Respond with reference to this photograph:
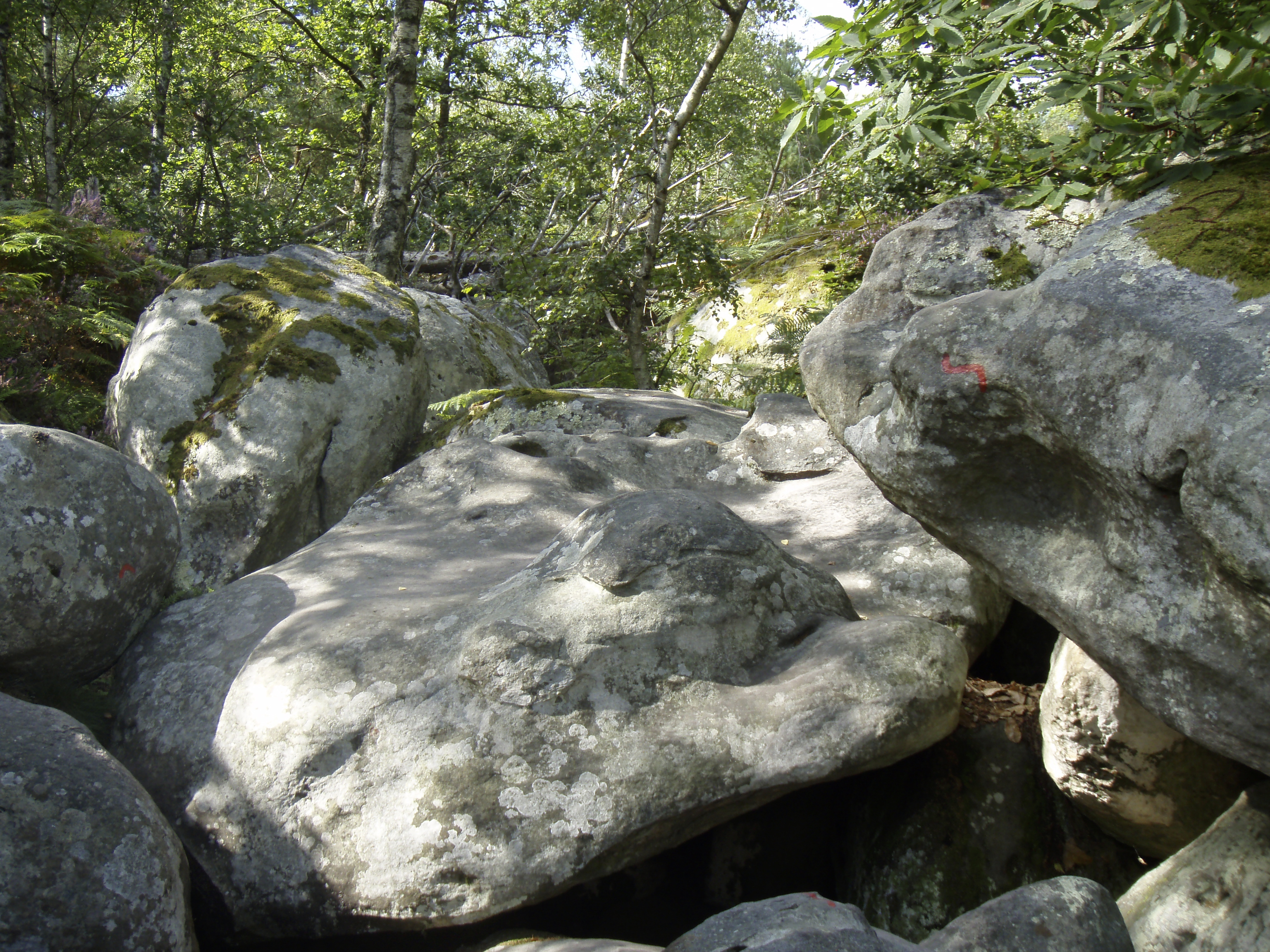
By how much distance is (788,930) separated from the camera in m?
2.52

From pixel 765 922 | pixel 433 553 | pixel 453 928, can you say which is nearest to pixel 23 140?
pixel 433 553

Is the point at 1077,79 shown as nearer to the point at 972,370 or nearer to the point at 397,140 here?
the point at 972,370

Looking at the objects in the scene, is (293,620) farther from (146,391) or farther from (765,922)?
(146,391)

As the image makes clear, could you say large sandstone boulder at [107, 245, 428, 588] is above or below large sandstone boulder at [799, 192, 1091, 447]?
below

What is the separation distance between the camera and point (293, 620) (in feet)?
13.8

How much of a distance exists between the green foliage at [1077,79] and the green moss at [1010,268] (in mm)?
586

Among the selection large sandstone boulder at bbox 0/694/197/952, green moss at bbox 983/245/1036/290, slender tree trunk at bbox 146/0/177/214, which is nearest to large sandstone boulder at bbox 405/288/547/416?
green moss at bbox 983/245/1036/290

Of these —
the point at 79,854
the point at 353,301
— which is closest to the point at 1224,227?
the point at 79,854

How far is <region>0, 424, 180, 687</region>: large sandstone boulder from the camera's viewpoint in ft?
12.6

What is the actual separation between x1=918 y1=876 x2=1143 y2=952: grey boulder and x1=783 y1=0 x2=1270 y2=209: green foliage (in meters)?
2.61

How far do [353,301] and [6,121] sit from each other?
814cm

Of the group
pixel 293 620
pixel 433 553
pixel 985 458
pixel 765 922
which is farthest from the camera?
pixel 433 553

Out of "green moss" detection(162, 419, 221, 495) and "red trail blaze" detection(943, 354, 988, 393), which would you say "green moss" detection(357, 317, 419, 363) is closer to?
"green moss" detection(162, 419, 221, 495)

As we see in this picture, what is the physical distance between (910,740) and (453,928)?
1925 millimetres
